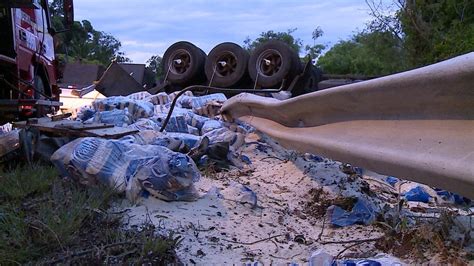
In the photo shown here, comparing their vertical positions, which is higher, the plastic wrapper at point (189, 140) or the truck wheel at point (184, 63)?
the truck wheel at point (184, 63)

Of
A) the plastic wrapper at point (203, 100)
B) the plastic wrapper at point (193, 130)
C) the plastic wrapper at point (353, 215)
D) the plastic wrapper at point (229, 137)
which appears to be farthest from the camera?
the plastic wrapper at point (203, 100)

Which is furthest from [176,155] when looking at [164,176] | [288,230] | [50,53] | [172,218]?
[50,53]

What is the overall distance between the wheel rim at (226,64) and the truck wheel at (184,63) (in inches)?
17.4

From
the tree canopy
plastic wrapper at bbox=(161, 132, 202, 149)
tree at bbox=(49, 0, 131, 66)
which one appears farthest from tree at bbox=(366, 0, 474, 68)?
tree at bbox=(49, 0, 131, 66)

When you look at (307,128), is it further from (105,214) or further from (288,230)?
(105,214)

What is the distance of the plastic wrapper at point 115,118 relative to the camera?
20.9 ft

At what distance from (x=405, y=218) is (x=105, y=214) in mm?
1690

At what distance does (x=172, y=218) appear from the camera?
329 centimetres

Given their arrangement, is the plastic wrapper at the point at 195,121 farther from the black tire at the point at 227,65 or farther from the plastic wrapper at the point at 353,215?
the plastic wrapper at the point at 353,215

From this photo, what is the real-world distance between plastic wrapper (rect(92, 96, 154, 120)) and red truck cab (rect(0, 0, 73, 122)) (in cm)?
95

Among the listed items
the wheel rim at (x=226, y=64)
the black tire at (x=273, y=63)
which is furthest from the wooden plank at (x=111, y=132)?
the wheel rim at (x=226, y=64)

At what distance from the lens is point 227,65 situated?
9430mm

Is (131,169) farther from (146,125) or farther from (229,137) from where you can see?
(146,125)

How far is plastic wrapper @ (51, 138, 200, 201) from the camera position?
3547mm
